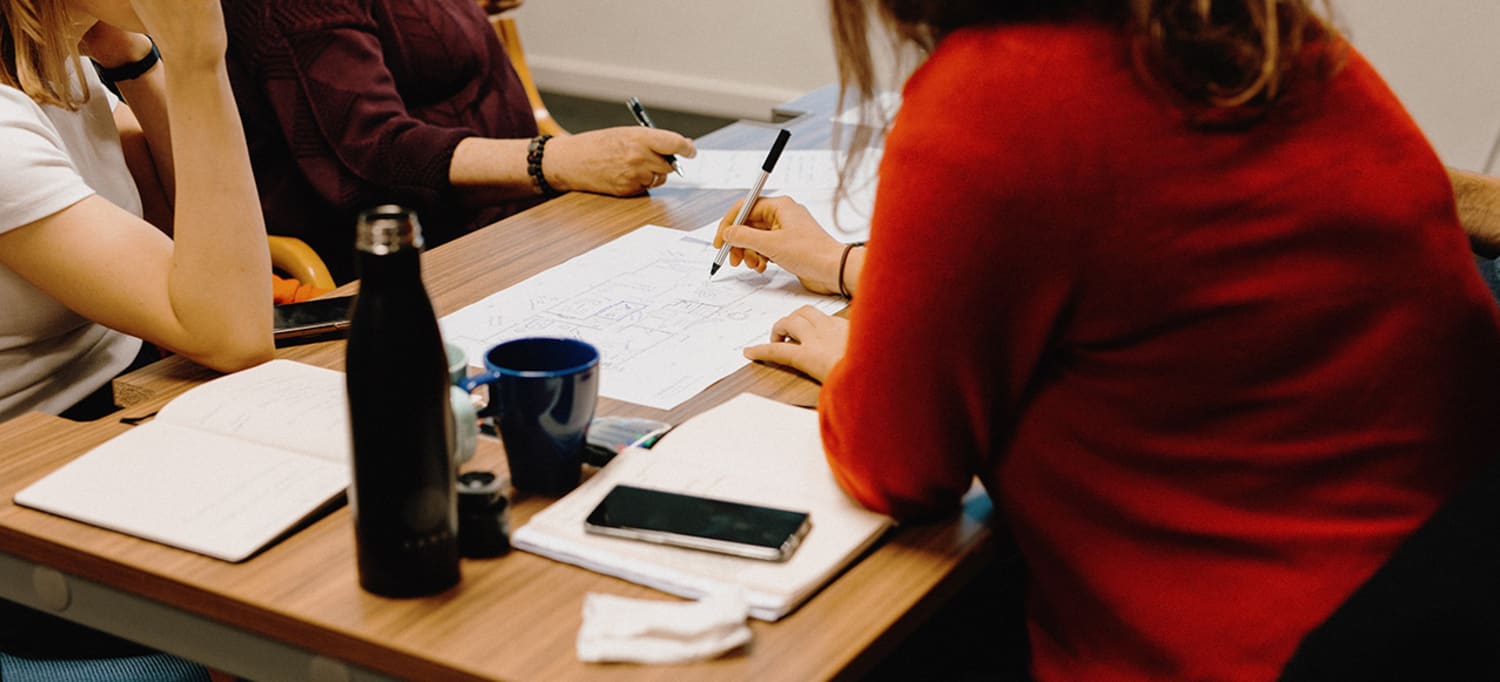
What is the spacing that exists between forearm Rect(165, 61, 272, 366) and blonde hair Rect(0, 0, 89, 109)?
23 cm

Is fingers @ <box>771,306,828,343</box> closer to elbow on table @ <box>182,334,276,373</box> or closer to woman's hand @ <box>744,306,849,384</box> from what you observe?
woman's hand @ <box>744,306,849,384</box>

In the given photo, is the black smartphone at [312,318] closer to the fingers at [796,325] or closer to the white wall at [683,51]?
the fingers at [796,325]

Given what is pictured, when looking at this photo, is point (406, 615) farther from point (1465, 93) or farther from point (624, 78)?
point (624, 78)

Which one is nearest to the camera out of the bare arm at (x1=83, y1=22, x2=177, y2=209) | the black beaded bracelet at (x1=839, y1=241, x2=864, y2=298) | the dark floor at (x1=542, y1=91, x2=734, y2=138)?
the black beaded bracelet at (x1=839, y1=241, x2=864, y2=298)

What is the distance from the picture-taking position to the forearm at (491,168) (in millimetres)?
1887

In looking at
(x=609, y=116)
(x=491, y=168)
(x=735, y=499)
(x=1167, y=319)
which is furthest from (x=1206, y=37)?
(x=609, y=116)

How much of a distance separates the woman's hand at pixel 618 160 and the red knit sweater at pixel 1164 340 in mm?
901

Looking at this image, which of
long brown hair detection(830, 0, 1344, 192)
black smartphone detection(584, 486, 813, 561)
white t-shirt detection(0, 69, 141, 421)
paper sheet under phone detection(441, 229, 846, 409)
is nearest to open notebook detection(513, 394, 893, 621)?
black smartphone detection(584, 486, 813, 561)

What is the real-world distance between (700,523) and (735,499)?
0.19 feet

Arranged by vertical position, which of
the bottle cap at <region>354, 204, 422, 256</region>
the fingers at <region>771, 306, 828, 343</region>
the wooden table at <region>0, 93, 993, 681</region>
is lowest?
the wooden table at <region>0, 93, 993, 681</region>

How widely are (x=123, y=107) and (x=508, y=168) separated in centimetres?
53

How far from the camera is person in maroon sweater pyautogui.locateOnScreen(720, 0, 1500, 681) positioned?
0.85 m

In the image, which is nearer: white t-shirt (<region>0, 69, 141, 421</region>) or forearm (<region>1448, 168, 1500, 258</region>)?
white t-shirt (<region>0, 69, 141, 421</region>)

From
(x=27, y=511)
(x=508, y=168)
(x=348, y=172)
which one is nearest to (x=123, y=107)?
(x=348, y=172)
